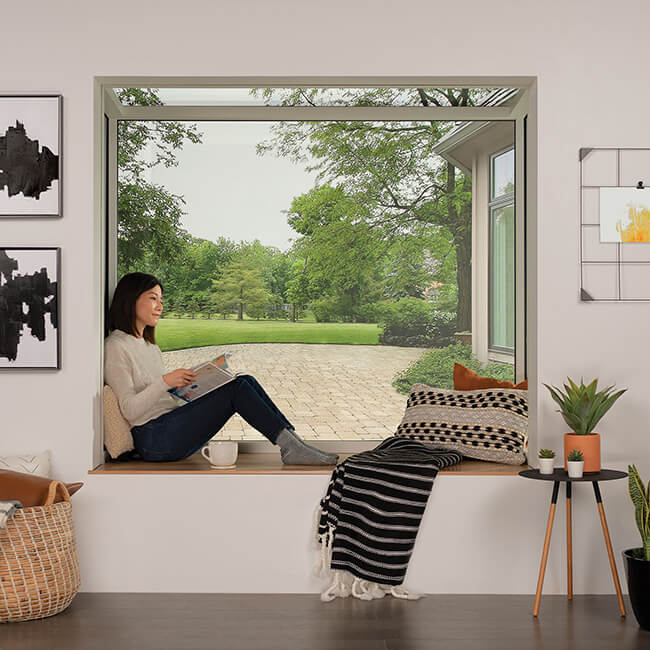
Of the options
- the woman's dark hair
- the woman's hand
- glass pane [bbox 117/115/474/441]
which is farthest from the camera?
glass pane [bbox 117/115/474/441]

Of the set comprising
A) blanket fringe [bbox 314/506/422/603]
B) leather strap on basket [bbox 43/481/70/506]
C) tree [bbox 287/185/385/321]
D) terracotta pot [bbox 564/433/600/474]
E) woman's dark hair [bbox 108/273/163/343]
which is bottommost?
blanket fringe [bbox 314/506/422/603]

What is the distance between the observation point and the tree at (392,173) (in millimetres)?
4320

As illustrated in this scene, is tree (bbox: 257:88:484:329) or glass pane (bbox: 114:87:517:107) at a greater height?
glass pane (bbox: 114:87:517:107)

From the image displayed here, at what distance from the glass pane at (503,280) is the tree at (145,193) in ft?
5.79

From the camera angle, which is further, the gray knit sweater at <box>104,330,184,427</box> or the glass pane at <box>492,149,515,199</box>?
the glass pane at <box>492,149,515,199</box>

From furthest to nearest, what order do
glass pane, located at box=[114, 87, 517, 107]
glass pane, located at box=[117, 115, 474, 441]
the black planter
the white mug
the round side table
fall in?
glass pane, located at box=[117, 115, 474, 441] → glass pane, located at box=[114, 87, 517, 107] → the white mug → the round side table → the black planter

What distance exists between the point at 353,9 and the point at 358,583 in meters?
2.58

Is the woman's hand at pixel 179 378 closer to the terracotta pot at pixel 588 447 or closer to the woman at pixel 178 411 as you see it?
the woman at pixel 178 411

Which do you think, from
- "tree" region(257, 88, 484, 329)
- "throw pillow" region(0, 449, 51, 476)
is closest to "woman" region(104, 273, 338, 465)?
"throw pillow" region(0, 449, 51, 476)

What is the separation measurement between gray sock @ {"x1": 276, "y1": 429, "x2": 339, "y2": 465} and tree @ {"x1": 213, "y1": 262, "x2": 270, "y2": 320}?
3.09ft

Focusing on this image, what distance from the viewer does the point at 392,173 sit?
4.36 metres

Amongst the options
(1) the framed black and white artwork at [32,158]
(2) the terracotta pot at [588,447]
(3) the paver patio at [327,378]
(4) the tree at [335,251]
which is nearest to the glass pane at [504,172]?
(4) the tree at [335,251]

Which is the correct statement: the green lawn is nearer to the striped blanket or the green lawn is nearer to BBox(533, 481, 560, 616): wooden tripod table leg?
the striped blanket

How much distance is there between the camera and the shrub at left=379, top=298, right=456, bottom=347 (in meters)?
4.39
